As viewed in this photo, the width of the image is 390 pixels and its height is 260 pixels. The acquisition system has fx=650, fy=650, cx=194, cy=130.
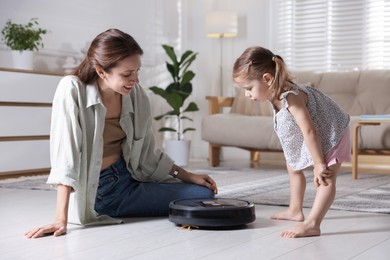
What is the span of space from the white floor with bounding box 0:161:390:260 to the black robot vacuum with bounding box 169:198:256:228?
0.03 metres

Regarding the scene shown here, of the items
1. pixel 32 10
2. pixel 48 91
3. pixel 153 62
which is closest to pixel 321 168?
pixel 48 91

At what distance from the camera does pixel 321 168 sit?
2.18 metres

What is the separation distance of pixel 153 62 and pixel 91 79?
3838 mm

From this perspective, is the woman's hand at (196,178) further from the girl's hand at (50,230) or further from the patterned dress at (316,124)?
the girl's hand at (50,230)

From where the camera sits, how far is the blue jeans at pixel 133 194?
248 centimetres

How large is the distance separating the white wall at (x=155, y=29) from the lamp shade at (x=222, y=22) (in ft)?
1.18

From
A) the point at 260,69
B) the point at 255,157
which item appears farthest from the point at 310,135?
the point at 255,157

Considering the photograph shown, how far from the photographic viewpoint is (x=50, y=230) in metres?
2.13

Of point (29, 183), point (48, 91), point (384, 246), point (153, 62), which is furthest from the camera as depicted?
point (153, 62)

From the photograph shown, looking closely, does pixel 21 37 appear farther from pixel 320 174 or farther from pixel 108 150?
pixel 320 174

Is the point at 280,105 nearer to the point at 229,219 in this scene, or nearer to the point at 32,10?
the point at 229,219

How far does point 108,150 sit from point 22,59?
2.53 m

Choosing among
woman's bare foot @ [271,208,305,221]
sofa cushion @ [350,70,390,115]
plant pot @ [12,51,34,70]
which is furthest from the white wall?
woman's bare foot @ [271,208,305,221]

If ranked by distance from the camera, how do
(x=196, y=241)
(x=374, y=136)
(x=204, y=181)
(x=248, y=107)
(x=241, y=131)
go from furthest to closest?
(x=248, y=107), (x=241, y=131), (x=374, y=136), (x=204, y=181), (x=196, y=241)
